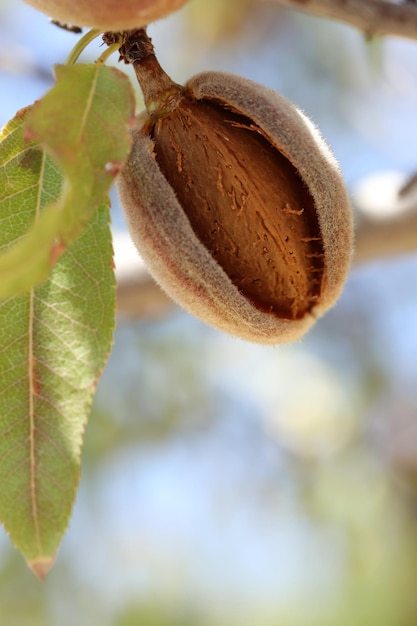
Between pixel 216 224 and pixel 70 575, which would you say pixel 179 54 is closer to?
pixel 70 575

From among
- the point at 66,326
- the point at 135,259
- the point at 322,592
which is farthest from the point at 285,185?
the point at 322,592

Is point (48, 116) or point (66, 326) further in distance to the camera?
point (66, 326)

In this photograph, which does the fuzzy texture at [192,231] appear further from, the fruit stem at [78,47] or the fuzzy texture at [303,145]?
the fruit stem at [78,47]

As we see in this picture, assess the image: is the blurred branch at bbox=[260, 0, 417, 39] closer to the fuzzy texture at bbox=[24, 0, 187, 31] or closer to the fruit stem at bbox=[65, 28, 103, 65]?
the fruit stem at bbox=[65, 28, 103, 65]

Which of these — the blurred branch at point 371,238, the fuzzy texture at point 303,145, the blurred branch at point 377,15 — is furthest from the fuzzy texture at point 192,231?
the blurred branch at point 371,238

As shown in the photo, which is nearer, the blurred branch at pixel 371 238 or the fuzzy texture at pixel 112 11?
the fuzzy texture at pixel 112 11
